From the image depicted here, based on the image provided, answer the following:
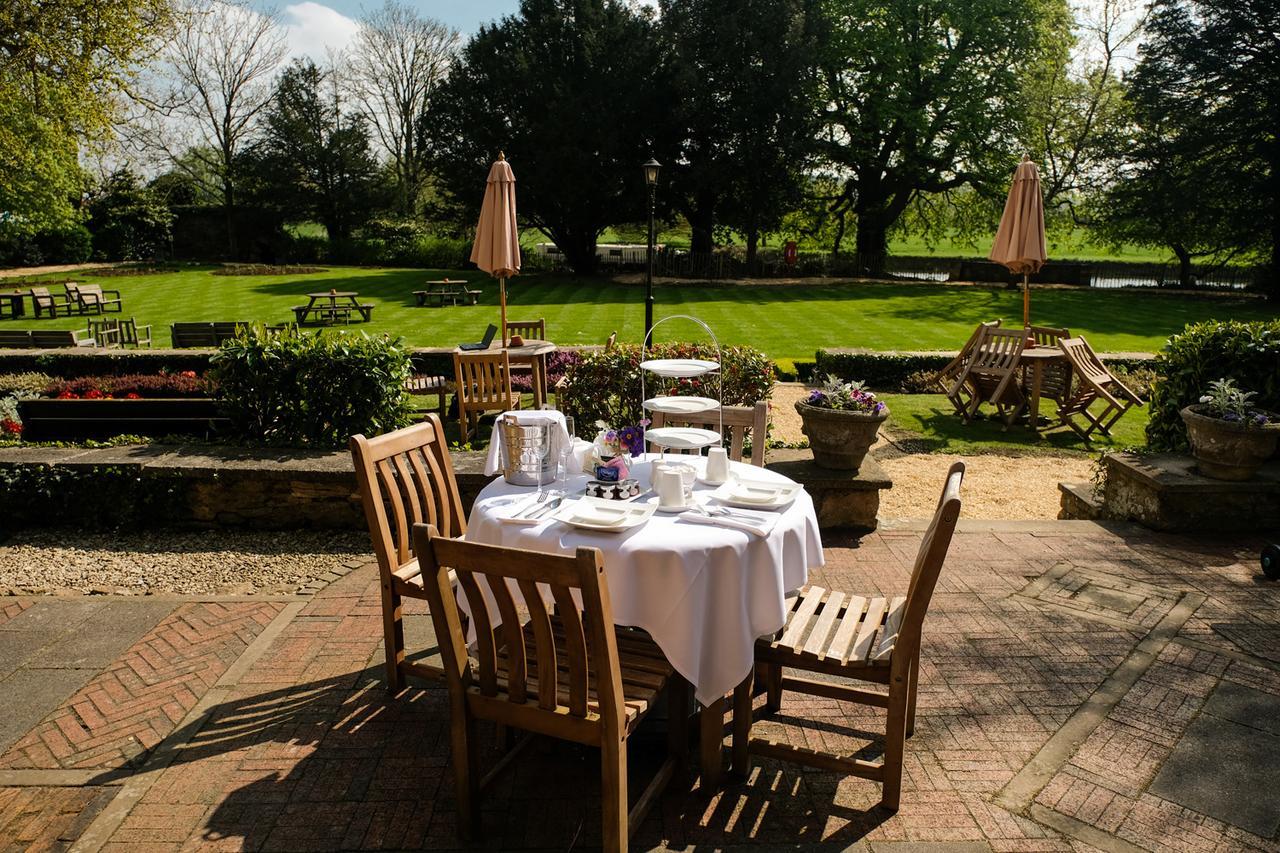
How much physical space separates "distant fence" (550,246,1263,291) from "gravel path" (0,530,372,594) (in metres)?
24.6

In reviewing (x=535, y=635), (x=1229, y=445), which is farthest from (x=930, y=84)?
(x=535, y=635)

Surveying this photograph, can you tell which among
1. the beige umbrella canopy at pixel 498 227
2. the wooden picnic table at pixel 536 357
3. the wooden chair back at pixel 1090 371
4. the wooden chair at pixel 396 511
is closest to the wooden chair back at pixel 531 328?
the wooden picnic table at pixel 536 357

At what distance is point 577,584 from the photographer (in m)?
2.24

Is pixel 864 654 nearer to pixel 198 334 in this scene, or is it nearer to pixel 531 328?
pixel 531 328

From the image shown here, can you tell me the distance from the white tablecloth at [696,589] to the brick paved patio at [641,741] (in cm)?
57

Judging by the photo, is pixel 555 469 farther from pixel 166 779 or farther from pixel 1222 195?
pixel 1222 195

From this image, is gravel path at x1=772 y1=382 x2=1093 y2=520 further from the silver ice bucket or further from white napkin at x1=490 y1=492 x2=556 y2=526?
white napkin at x1=490 y1=492 x2=556 y2=526

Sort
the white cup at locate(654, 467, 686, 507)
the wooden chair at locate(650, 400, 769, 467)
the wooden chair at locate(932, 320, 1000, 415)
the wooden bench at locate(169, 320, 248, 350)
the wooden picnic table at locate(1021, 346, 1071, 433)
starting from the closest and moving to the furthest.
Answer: the white cup at locate(654, 467, 686, 507) → the wooden chair at locate(650, 400, 769, 467) → the wooden picnic table at locate(1021, 346, 1071, 433) → the wooden chair at locate(932, 320, 1000, 415) → the wooden bench at locate(169, 320, 248, 350)

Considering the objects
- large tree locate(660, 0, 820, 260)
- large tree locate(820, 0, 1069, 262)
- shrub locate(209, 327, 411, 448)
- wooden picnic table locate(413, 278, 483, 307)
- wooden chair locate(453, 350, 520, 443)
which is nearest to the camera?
shrub locate(209, 327, 411, 448)

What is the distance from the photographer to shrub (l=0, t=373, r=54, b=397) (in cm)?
Answer: 902

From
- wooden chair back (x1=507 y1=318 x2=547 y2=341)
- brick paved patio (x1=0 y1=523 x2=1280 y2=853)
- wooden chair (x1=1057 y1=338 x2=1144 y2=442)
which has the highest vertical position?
wooden chair back (x1=507 y1=318 x2=547 y2=341)

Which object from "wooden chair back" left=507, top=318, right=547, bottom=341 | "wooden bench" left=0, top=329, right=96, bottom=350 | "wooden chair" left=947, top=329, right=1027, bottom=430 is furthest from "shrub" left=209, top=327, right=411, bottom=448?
"wooden bench" left=0, top=329, right=96, bottom=350

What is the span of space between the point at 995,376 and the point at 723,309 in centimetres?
1144

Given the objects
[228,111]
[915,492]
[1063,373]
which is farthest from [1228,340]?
[228,111]
